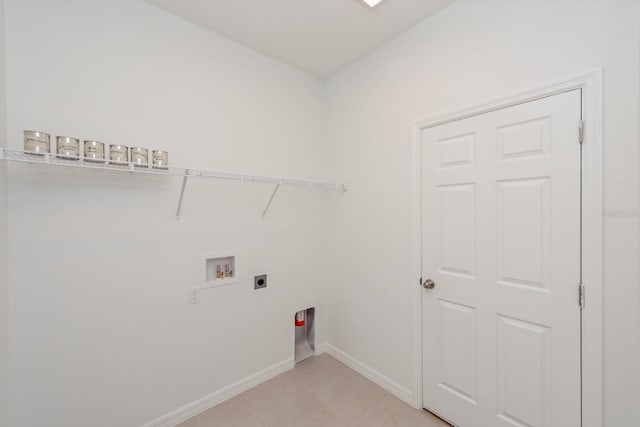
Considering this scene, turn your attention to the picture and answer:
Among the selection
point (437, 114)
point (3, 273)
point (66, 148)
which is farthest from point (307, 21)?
point (3, 273)

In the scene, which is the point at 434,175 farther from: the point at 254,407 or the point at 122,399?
the point at 122,399

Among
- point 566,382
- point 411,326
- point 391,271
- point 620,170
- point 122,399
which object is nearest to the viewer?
point 620,170

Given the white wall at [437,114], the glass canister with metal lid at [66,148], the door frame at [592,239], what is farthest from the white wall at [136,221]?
the door frame at [592,239]

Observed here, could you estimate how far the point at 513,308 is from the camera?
1.49 meters

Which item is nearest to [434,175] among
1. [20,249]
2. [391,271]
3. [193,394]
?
[391,271]

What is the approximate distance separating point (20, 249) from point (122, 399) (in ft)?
3.40

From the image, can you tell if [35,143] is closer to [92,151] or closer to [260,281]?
[92,151]

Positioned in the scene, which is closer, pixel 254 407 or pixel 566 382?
pixel 566 382

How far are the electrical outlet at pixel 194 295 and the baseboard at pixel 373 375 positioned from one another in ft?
4.70

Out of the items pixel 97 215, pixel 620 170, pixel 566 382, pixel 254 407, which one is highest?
pixel 620 170

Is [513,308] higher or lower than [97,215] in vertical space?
lower

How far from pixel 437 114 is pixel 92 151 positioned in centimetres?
205

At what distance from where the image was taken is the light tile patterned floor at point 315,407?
1.80 m

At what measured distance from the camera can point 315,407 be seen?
1935 millimetres
